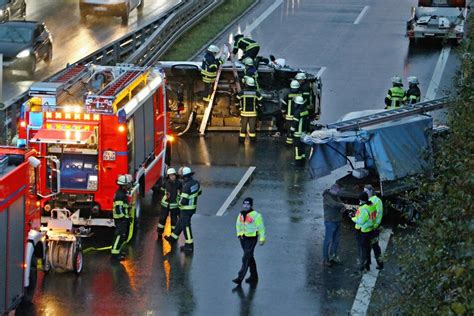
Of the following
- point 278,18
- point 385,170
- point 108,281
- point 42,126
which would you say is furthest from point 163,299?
point 278,18

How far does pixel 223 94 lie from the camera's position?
2914 cm

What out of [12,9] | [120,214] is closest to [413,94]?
[120,214]

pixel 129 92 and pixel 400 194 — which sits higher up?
pixel 129 92

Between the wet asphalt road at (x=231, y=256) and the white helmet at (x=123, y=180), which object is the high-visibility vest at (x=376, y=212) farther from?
the white helmet at (x=123, y=180)

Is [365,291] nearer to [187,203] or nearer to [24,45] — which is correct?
[187,203]

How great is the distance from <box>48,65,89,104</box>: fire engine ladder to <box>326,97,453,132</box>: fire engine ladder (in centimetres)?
449

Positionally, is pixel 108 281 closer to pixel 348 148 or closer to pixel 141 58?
pixel 348 148

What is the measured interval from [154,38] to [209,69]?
7710mm

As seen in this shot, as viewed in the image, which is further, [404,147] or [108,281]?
[404,147]

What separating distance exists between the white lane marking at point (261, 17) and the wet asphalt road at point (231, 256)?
6638mm

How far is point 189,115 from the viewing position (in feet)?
95.4

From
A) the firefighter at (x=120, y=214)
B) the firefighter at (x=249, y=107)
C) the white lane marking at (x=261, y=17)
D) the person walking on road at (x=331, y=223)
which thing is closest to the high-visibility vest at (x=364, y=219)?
the person walking on road at (x=331, y=223)

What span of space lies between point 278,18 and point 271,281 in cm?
2506

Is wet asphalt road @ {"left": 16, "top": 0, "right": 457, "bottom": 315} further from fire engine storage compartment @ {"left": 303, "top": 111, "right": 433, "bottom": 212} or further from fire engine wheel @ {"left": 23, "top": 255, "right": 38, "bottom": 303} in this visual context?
fire engine storage compartment @ {"left": 303, "top": 111, "right": 433, "bottom": 212}
